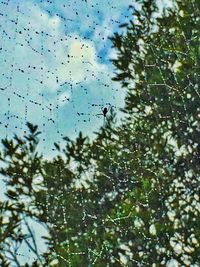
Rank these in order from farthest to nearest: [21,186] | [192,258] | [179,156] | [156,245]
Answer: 1. [21,186]
2. [179,156]
3. [156,245]
4. [192,258]

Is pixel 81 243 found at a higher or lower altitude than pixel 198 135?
lower

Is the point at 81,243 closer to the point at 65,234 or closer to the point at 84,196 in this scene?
the point at 65,234

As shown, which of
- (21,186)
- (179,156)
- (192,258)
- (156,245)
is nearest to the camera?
(192,258)

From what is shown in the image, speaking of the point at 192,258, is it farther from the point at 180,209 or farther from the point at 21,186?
the point at 21,186

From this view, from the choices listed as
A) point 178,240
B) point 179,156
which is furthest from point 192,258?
point 179,156

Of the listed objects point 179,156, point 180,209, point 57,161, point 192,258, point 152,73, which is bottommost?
point 192,258

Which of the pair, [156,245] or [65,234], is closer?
[156,245]

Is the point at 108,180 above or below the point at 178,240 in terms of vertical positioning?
above

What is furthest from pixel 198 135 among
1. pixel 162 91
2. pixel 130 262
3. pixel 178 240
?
pixel 130 262

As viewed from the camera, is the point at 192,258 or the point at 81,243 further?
the point at 81,243
